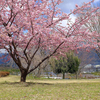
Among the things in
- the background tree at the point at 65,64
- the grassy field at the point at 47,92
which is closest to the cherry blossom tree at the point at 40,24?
the grassy field at the point at 47,92

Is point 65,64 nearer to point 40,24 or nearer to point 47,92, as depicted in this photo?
point 40,24

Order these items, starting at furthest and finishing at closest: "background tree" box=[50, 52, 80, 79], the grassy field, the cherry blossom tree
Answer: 1. "background tree" box=[50, 52, 80, 79]
2. the cherry blossom tree
3. the grassy field

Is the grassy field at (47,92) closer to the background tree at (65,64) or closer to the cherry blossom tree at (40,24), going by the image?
the cherry blossom tree at (40,24)

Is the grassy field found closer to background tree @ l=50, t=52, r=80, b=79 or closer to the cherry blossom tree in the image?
the cherry blossom tree

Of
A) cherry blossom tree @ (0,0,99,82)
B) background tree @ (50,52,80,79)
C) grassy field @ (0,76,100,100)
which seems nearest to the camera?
grassy field @ (0,76,100,100)

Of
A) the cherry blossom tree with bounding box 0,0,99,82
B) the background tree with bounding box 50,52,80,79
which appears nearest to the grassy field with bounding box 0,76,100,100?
the cherry blossom tree with bounding box 0,0,99,82

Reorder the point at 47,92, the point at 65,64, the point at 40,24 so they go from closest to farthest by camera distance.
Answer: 1. the point at 47,92
2. the point at 40,24
3. the point at 65,64

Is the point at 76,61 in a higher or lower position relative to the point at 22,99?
higher

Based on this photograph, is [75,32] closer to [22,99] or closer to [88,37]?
[88,37]

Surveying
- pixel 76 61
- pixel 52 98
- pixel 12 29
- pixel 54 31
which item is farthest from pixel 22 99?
pixel 76 61

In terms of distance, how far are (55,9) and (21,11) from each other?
167cm

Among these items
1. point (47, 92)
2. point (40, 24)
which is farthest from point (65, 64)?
point (47, 92)

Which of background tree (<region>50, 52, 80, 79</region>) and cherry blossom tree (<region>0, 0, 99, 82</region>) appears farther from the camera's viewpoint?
background tree (<region>50, 52, 80, 79</region>)

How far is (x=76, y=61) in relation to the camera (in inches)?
808
